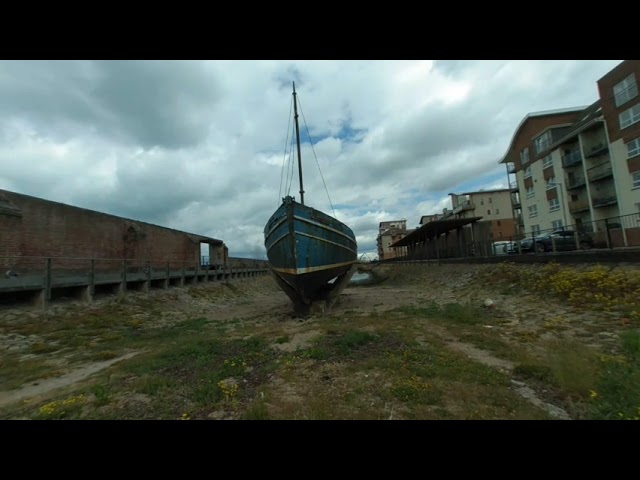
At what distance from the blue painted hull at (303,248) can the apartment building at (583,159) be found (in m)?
15.0

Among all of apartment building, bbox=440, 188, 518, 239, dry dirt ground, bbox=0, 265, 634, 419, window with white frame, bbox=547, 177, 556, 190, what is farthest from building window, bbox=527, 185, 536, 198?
dry dirt ground, bbox=0, 265, 634, 419

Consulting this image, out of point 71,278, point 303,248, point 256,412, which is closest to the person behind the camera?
point 256,412

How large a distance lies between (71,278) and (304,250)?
949cm

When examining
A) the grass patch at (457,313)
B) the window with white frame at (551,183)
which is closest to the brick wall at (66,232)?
the grass patch at (457,313)

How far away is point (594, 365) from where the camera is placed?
474cm

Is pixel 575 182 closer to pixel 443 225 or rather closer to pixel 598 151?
pixel 598 151

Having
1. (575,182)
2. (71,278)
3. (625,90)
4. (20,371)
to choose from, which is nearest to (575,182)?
(575,182)

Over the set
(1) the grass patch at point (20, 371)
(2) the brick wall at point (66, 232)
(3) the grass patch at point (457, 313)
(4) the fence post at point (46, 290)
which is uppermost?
(2) the brick wall at point (66, 232)

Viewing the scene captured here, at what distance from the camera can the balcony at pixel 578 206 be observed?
30128 mm

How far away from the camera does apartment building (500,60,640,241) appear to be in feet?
78.0

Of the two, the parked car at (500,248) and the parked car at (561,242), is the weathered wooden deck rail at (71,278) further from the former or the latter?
the parked car at (500,248)

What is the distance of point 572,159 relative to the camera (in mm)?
31031
